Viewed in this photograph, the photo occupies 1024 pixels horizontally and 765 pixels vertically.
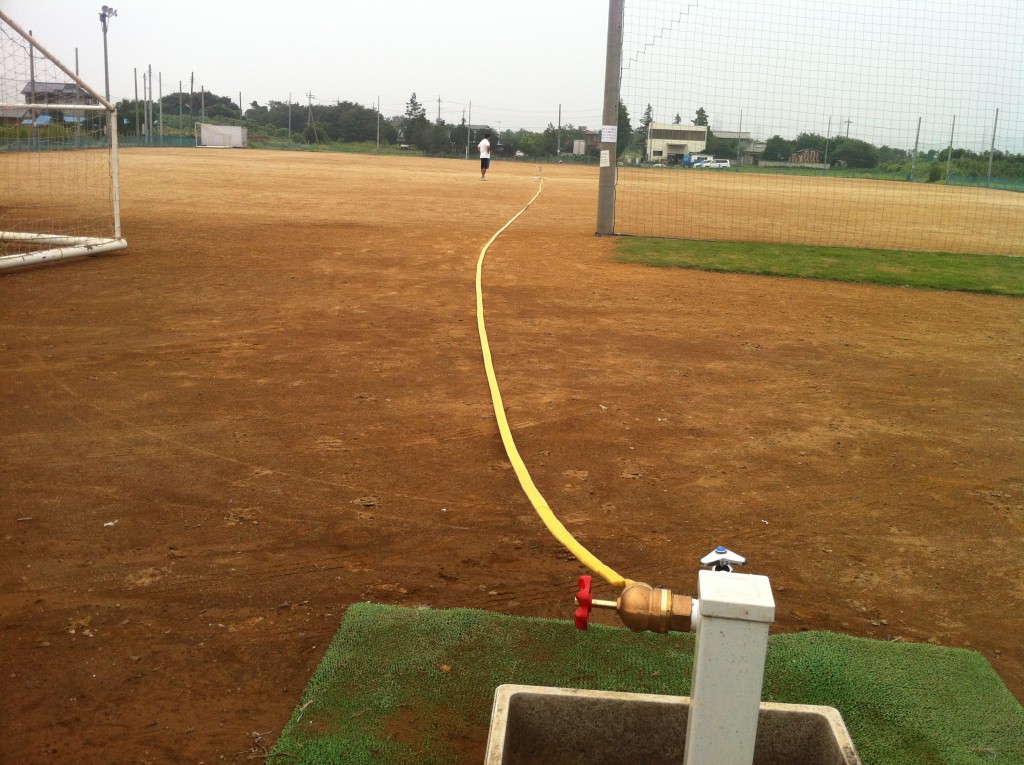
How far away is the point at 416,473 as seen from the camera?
16.6 ft

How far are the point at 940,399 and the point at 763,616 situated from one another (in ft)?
18.4

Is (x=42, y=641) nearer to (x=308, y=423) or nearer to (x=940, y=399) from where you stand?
(x=308, y=423)

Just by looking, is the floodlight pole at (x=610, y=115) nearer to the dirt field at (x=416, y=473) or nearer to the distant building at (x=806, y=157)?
the dirt field at (x=416, y=473)

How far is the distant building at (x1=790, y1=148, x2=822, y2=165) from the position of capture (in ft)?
91.8

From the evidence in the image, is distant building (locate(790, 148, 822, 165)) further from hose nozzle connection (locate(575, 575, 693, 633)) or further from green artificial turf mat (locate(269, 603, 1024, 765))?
hose nozzle connection (locate(575, 575, 693, 633))

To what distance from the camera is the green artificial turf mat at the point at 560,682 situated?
2889 mm

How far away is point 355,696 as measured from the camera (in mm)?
3080

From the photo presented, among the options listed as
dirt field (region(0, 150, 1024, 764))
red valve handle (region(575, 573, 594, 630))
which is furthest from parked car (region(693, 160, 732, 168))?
red valve handle (region(575, 573, 594, 630))

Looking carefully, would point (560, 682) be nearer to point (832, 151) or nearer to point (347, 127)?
point (832, 151)

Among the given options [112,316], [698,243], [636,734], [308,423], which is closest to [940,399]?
[308,423]

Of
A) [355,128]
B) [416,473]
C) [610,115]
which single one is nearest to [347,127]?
[355,128]

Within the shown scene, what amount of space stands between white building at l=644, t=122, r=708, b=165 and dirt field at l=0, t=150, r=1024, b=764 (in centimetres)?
1260

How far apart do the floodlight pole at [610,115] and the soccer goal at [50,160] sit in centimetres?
776

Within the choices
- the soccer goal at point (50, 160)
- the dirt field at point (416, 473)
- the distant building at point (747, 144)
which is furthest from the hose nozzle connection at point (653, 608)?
the distant building at point (747, 144)
